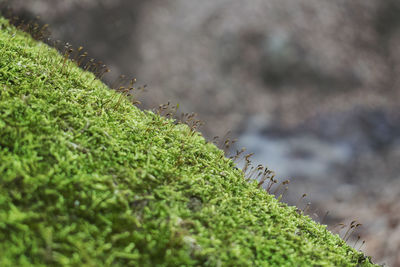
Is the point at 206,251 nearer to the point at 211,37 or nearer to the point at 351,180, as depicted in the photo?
the point at 351,180

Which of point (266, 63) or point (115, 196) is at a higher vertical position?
point (266, 63)

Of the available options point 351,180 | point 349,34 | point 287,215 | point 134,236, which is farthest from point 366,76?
point 134,236

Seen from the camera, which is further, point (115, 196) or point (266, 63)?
point (266, 63)

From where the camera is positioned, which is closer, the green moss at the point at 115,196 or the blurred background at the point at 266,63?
the green moss at the point at 115,196

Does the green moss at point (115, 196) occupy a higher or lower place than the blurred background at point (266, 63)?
lower
